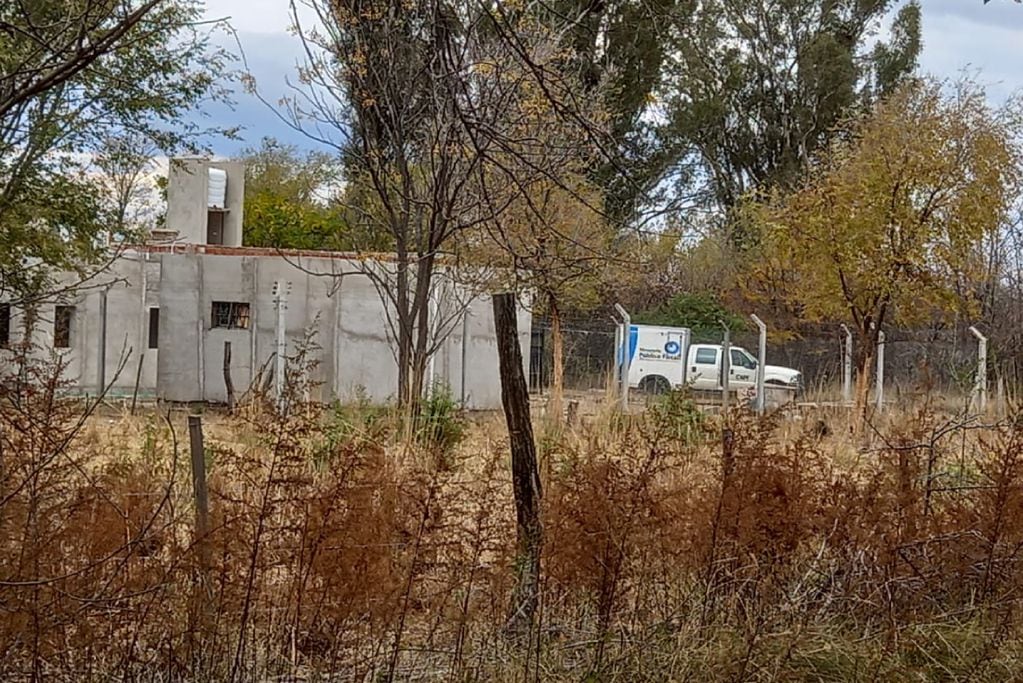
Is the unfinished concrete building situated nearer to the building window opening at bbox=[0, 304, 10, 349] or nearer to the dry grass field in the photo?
the building window opening at bbox=[0, 304, 10, 349]

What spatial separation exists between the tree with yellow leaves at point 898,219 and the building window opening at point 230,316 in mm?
8172

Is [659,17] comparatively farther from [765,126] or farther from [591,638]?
[765,126]

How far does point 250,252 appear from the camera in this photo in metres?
16.7

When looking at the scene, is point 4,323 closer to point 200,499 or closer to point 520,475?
point 200,499

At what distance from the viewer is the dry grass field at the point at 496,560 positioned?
315 centimetres

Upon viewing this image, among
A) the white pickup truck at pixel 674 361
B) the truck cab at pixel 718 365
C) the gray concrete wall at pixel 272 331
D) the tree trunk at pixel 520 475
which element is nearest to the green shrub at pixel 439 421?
the tree trunk at pixel 520 475

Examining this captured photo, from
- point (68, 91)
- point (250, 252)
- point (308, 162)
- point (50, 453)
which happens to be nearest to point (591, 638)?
point (50, 453)

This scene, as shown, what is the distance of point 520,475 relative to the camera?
13.3 ft

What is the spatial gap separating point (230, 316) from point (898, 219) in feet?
33.1

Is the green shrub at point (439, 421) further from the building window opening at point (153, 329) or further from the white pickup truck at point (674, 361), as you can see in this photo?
the building window opening at point (153, 329)

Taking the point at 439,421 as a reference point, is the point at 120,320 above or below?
above

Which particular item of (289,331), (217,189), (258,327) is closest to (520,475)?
(289,331)

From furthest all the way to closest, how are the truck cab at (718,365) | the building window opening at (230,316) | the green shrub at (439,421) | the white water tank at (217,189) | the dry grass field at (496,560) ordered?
the white water tank at (217,189) → the truck cab at (718,365) → the building window opening at (230,316) → the green shrub at (439,421) → the dry grass field at (496,560)

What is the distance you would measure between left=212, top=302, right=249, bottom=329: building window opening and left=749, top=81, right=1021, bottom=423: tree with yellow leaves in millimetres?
8172
